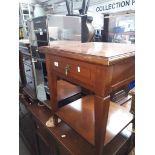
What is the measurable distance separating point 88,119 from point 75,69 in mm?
414

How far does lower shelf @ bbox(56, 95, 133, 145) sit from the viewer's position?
83cm

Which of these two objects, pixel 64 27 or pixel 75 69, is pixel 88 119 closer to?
pixel 75 69

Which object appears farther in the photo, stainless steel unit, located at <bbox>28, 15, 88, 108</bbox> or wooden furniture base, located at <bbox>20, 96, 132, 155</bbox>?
stainless steel unit, located at <bbox>28, 15, 88, 108</bbox>

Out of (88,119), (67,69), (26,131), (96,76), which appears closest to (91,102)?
(88,119)

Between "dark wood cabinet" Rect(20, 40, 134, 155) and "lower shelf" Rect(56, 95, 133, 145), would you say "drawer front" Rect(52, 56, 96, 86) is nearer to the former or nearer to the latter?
"dark wood cabinet" Rect(20, 40, 134, 155)

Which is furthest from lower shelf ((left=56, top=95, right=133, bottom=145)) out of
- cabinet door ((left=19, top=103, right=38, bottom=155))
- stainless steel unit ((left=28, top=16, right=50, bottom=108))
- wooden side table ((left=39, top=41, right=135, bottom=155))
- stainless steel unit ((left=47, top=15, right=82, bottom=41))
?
cabinet door ((left=19, top=103, right=38, bottom=155))

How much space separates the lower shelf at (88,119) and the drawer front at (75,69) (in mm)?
318

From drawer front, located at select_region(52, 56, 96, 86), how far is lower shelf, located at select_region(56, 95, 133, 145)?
318mm

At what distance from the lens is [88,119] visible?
96 centimetres

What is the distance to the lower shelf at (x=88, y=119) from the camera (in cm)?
83
